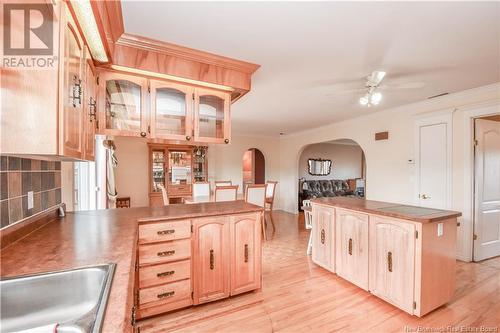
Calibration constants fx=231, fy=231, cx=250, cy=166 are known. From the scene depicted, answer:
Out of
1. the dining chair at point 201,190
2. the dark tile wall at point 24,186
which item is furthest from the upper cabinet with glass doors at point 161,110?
the dining chair at point 201,190

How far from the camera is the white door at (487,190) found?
10.1 ft

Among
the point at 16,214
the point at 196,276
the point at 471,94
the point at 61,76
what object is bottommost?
the point at 196,276

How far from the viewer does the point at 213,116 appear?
93.9 inches

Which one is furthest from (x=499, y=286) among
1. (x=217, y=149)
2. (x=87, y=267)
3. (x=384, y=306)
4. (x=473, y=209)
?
(x=217, y=149)

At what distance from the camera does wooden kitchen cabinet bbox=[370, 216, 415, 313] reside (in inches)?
76.2

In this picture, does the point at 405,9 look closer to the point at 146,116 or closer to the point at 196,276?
the point at 146,116

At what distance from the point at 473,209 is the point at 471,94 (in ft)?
4.93

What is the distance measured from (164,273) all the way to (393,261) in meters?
1.98

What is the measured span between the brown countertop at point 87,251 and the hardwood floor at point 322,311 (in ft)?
2.81

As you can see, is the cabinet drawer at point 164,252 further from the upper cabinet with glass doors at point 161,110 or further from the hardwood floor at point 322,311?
the upper cabinet with glass doors at point 161,110

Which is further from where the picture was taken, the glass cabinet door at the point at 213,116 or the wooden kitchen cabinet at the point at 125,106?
the glass cabinet door at the point at 213,116

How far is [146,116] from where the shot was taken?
2.04 meters

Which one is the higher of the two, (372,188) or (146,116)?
(146,116)

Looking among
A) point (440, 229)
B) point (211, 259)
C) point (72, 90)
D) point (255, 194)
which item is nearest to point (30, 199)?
point (72, 90)
